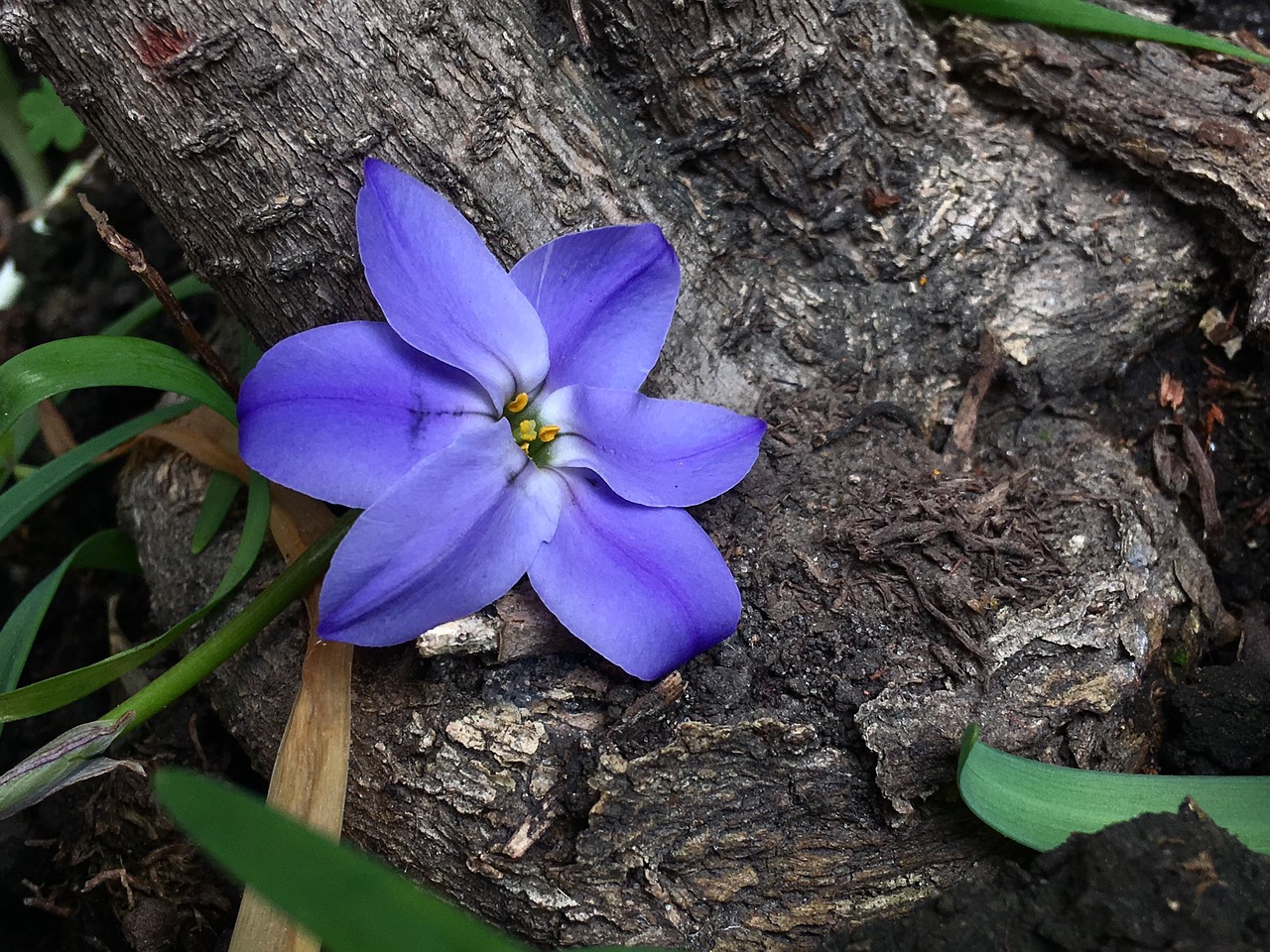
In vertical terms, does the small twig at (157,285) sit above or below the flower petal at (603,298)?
above

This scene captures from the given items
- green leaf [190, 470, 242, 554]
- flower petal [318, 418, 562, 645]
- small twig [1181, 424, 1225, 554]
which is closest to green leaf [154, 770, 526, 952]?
flower petal [318, 418, 562, 645]

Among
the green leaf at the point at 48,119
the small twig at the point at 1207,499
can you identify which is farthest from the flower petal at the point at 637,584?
the green leaf at the point at 48,119

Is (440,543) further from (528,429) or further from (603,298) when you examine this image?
(603,298)

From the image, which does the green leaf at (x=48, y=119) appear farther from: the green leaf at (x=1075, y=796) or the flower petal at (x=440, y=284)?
the green leaf at (x=1075, y=796)

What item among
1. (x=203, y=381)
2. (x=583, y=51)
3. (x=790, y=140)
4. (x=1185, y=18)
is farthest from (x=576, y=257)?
(x=1185, y=18)

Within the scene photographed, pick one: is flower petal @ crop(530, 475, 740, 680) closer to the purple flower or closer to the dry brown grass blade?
the purple flower
